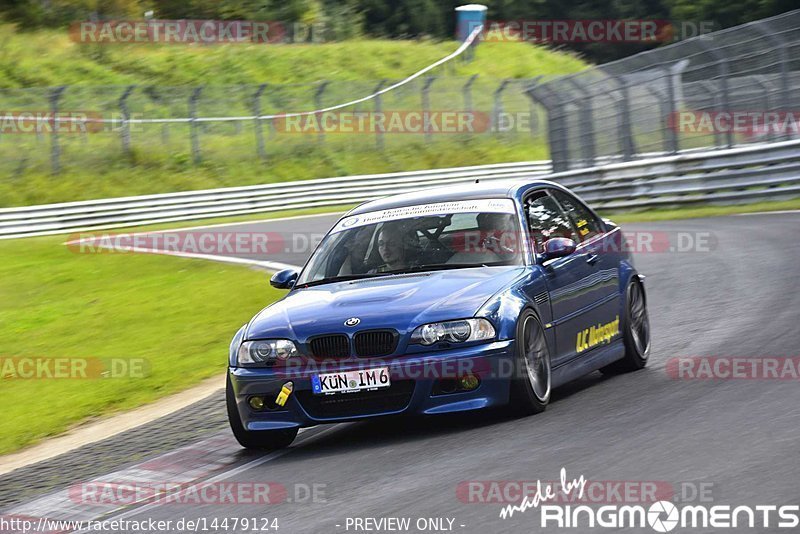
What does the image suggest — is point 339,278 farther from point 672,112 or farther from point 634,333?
point 672,112

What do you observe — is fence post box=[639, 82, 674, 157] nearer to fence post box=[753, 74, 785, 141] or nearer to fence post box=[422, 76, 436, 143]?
fence post box=[753, 74, 785, 141]

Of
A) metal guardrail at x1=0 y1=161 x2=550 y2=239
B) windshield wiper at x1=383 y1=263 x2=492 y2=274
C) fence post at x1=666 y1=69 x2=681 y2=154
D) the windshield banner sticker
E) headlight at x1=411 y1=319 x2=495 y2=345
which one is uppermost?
the windshield banner sticker

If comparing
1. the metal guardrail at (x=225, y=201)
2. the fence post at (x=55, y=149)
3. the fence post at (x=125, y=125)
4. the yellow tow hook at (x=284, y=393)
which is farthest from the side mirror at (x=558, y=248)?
the fence post at (x=125, y=125)

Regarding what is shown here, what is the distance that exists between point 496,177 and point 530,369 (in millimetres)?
32926

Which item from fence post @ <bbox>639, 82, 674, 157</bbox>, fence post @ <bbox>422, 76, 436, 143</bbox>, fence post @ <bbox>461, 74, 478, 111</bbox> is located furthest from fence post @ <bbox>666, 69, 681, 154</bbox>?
fence post @ <bbox>461, 74, 478, 111</bbox>

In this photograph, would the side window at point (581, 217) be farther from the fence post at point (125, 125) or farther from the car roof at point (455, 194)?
the fence post at point (125, 125)

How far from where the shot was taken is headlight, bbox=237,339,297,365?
7547mm

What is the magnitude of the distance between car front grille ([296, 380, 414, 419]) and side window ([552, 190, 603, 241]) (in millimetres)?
2387

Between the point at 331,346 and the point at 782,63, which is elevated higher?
the point at 331,346

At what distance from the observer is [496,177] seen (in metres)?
40.3

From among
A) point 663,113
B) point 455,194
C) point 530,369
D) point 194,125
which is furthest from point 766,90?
point 194,125

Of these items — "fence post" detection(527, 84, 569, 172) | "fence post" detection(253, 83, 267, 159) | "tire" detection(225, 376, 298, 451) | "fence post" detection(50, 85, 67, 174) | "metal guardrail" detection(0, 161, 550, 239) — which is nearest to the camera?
"tire" detection(225, 376, 298, 451)

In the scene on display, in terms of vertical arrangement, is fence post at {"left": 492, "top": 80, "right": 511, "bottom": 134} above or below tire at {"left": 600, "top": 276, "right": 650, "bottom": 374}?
below

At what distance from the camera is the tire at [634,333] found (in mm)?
9336
